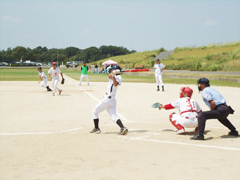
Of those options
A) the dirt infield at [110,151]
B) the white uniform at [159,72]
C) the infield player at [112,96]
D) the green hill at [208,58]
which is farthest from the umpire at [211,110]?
the green hill at [208,58]

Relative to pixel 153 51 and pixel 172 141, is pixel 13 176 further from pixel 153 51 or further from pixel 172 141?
pixel 153 51

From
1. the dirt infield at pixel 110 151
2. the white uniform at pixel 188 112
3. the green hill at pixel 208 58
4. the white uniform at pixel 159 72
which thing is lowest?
the dirt infield at pixel 110 151

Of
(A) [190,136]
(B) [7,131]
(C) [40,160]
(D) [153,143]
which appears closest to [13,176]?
(C) [40,160]

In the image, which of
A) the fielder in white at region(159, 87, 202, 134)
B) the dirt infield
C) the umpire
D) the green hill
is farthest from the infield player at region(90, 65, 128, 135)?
the green hill

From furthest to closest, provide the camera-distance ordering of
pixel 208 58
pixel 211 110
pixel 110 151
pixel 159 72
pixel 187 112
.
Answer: pixel 208 58
pixel 159 72
pixel 187 112
pixel 211 110
pixel 110 151

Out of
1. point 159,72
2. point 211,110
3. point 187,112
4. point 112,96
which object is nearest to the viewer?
point 211,110

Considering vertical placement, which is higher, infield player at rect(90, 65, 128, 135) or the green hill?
the green hill

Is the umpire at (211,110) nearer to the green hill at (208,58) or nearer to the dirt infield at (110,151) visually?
the dirt infield at (110,151)

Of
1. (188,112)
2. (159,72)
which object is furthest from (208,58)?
(188,112)

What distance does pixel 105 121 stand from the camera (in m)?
10.7

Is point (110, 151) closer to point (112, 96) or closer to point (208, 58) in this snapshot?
point (112, 96)

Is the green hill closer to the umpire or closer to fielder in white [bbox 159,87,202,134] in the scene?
fielder in white [bbox 159,87,202,134]

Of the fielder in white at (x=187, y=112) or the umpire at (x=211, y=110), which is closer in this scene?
the umpire at (x=211, y=110)

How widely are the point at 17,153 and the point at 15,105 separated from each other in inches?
333
